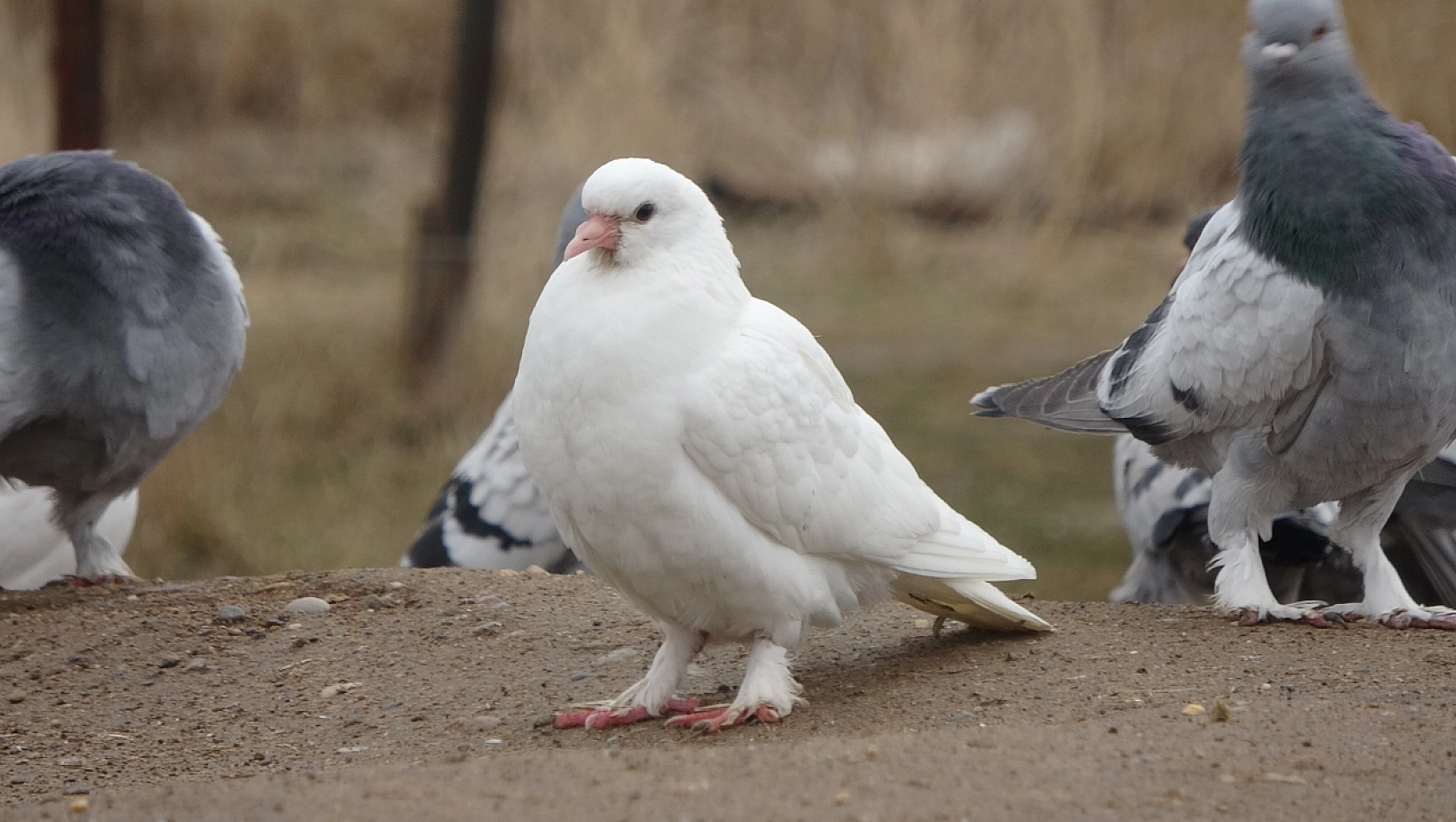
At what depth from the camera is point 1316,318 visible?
3699mm

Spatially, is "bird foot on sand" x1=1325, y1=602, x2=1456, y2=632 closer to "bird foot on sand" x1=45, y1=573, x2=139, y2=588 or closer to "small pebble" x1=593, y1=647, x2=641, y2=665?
"small pebble" x1=593, y1=647, x2=641, y2=665

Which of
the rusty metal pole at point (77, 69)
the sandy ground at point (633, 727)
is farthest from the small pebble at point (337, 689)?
the rusty metal pole at point (77, 69)

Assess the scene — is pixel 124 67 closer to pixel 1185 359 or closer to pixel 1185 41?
pixel 1185 41

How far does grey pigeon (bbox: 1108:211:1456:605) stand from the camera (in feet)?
15.2

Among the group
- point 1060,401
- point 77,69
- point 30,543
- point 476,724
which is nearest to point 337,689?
point 476,724

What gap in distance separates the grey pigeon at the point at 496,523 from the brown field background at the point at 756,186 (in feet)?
8.42

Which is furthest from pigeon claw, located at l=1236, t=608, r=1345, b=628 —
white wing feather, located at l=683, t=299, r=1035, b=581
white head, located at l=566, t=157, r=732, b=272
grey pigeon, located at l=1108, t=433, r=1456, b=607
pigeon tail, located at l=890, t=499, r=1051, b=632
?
white head, located at l=566, t=157, r=732, b=272

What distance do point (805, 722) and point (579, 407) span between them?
84cm

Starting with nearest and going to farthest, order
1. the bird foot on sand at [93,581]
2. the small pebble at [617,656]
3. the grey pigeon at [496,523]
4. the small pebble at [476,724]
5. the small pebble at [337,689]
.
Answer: the small pebble at [476,724] → the small pebble at [337,689] → the small pebble at [617,656] → the bird foot on sand at [93,581] → the grey pigeon at [496,523]

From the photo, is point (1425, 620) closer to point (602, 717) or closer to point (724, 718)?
point (724, 718)

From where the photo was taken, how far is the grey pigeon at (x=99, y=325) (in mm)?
4672

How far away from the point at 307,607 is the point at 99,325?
3.76 ft

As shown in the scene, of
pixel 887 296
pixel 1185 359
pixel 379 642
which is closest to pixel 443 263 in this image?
pixel 887 296

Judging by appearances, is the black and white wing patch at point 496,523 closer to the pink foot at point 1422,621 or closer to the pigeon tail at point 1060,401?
the pigeon tail at point 1060,401
